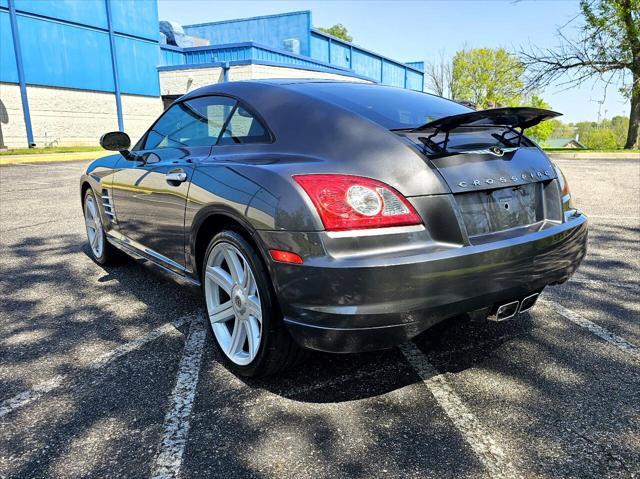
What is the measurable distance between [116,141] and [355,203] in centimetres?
277

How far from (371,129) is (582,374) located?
1734mm

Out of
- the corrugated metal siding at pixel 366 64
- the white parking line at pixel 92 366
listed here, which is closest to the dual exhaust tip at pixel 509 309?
the white parking line at pixel 92 366

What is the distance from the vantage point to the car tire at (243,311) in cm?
234

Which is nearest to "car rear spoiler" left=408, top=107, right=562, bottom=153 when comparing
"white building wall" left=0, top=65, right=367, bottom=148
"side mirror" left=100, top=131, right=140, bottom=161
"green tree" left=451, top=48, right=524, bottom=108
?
"side mirror" left=100, top=131, right=140, bottom=161

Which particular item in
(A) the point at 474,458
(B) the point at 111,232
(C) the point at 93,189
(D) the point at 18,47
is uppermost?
(D) the point at 18,47

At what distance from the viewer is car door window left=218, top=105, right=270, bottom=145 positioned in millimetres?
2695

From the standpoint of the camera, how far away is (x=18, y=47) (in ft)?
65.1

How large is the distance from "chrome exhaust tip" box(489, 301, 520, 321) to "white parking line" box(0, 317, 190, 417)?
2.04 m

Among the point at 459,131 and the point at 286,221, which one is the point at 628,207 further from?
the point at 286,221

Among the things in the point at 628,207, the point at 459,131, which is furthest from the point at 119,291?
the point at 628,207

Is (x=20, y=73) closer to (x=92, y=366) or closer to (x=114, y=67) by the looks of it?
(x=114, y=67)

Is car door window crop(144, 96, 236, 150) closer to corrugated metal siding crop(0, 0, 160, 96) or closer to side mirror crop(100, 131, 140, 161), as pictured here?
side mirror crop(100, 131, 140, 161)

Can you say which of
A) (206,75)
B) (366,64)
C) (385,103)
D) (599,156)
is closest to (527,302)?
(385,103)

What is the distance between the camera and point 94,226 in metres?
4.78
